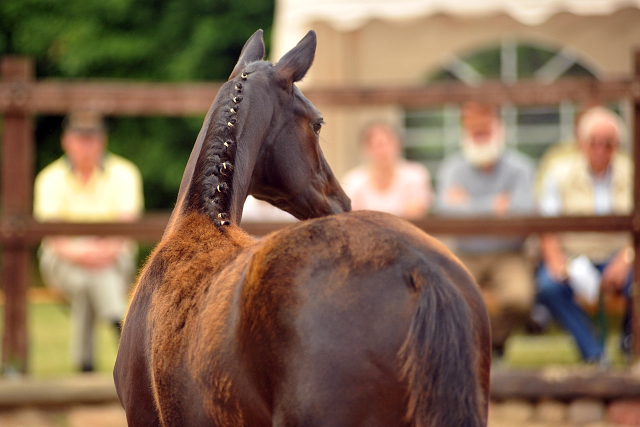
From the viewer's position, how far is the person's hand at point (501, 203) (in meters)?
5.33

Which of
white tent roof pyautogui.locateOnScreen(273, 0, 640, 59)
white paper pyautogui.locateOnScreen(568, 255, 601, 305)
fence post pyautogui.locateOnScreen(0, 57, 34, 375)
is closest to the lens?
fence post pyautogui.locateOnScreen(0, 57, 34, 375)

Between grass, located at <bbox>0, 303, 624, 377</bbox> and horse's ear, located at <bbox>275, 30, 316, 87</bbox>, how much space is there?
3.48m

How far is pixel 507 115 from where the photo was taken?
337 inches

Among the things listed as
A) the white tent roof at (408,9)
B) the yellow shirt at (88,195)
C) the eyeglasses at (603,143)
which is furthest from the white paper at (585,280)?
the yellow shirt at (88,195)

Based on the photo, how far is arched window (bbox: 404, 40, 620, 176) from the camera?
8266 millimetres

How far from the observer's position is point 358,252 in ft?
5.26

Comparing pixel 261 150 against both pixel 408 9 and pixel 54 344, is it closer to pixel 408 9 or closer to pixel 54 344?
pixel 408 9

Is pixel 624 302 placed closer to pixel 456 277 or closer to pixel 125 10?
pixel 456 277

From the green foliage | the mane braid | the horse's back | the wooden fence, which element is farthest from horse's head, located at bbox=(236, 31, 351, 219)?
the green foliage

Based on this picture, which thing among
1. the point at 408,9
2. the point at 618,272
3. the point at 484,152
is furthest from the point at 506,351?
the point at 408,9

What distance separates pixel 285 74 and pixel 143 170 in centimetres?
1160

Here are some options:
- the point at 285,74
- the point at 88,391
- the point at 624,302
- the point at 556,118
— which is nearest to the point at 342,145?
the point at 556,118

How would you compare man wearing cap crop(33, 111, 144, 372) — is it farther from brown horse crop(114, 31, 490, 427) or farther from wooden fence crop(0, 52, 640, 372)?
brown horse crop(114, 31, 490, 427)

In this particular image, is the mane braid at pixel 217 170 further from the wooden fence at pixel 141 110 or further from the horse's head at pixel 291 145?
the wooden fence at pixel 141 110
